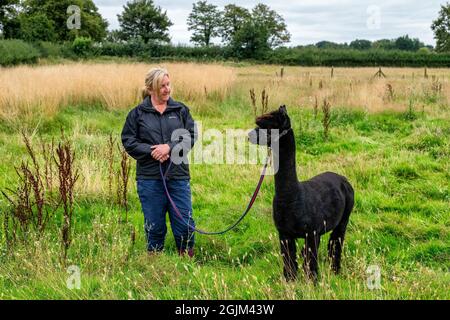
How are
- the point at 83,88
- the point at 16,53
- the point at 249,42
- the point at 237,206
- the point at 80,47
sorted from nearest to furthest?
the point at 237,206
the point at 83,88
the point at 16,53
the point at 80,47
the point at 249,42

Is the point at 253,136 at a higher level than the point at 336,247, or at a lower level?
higher

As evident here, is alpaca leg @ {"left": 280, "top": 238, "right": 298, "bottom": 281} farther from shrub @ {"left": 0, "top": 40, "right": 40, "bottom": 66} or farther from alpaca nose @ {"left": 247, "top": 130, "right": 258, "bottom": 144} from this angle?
shrub @ {"left": 0, "top": 40, "right": 40, "bottom": 66}

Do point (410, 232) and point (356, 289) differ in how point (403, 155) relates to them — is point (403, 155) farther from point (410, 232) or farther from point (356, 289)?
point (356, 289)

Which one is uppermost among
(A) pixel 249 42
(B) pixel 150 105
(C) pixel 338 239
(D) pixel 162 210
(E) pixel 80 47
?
(A) pixel 249 42

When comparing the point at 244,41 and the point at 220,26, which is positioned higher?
the point at 220,26

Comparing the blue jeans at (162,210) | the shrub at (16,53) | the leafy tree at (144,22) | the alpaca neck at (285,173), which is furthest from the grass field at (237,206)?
the leafy tree at (144,22)

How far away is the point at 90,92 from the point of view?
13375 millimetres

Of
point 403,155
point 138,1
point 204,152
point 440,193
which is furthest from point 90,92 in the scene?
point 138,1

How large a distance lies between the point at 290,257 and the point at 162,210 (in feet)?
5.02

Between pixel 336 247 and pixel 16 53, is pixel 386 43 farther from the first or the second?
pixel 336 247

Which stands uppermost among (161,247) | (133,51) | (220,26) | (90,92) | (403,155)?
(220,26)

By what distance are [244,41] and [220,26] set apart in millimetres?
22552

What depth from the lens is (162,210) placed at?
4.79 metres

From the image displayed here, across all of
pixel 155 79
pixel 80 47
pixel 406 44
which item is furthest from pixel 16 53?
pixel 406 44
